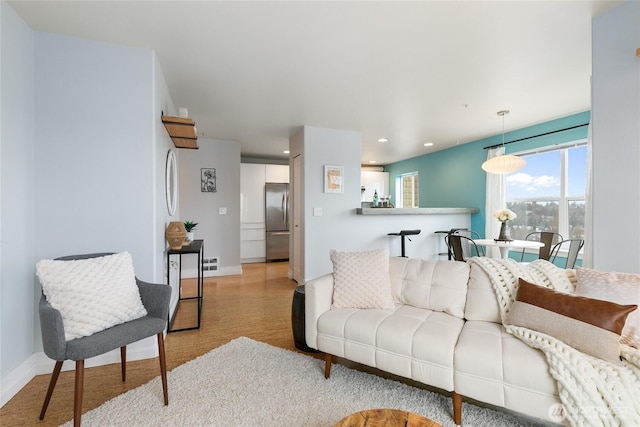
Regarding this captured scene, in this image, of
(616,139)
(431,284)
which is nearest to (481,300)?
(431,284)

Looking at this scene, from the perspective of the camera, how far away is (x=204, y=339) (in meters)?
2.73

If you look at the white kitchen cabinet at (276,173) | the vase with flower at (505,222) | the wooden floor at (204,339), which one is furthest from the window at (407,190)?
the wooden floor at (204,339)

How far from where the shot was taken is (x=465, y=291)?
6.78 ft

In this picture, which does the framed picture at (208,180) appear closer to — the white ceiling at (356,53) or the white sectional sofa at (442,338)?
the white ceiling at (356,53)

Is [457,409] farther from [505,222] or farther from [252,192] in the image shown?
[252,192]

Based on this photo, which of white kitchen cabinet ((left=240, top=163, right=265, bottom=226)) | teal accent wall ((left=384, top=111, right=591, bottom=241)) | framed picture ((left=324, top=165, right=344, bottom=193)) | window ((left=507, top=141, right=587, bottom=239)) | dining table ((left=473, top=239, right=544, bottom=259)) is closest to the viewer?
dining table ((left=473, top=239, right=544, bottom=259))

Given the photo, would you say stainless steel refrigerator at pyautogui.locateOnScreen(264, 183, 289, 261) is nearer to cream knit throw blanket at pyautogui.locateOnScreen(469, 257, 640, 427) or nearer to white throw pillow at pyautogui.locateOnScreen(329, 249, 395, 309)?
white throw pillow at pyautogui.locateOnScreen(329, 249, 395, 309)

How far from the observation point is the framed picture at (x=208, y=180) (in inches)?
208

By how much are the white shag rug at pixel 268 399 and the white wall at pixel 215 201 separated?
129 inches

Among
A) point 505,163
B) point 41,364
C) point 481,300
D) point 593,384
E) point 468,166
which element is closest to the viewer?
point 593,384

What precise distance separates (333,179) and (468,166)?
2768 mm

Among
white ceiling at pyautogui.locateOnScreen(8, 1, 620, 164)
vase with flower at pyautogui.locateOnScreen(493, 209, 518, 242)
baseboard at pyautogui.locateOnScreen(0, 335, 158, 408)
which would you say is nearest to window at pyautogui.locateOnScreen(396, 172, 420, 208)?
white ceiling at pyautogui.locateOnScreen(8, 1, 620, 164)

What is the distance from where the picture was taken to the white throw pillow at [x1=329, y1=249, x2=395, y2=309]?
2.17 m

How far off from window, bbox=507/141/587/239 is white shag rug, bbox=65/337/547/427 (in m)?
3.52
